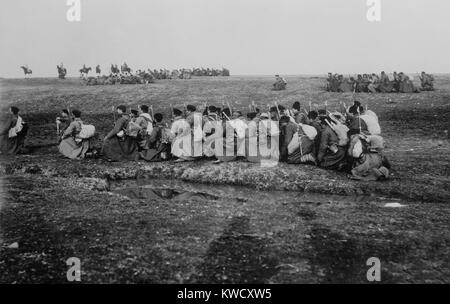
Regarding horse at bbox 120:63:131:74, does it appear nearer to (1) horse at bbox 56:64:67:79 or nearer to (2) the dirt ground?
(1) horse at bbox 56:64:67:79

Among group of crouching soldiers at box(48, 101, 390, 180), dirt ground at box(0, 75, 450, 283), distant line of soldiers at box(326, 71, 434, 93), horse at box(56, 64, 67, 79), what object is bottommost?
dirt ground at box(0, 75, 450, 283)

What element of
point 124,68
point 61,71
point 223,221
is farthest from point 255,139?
point 61,71

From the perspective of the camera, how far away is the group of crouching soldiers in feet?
34.4

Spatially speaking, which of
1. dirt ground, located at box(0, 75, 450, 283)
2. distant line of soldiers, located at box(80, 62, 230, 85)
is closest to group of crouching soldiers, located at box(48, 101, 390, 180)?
dirt ground, located at box(0, 75, 450, 283)

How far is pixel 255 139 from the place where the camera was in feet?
38.4

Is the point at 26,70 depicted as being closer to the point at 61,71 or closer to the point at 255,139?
the point at 61,71

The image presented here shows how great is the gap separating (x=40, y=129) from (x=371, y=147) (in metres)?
14.6

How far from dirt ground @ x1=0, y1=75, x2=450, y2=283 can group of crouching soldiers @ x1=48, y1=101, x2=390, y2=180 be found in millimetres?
444

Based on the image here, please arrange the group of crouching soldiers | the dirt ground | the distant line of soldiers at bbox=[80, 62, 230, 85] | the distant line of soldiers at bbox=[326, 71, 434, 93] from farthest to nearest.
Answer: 1. the distant line of soldiers at bbox=[80, 62, 230, 85]
2. the distant line of soldiers at bbox=[326, 71, 434, 93]
3. the group of crouching soldiers
4. the dirt ground

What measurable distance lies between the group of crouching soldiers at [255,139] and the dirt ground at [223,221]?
0.44m

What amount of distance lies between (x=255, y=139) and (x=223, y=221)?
481 centimetres
